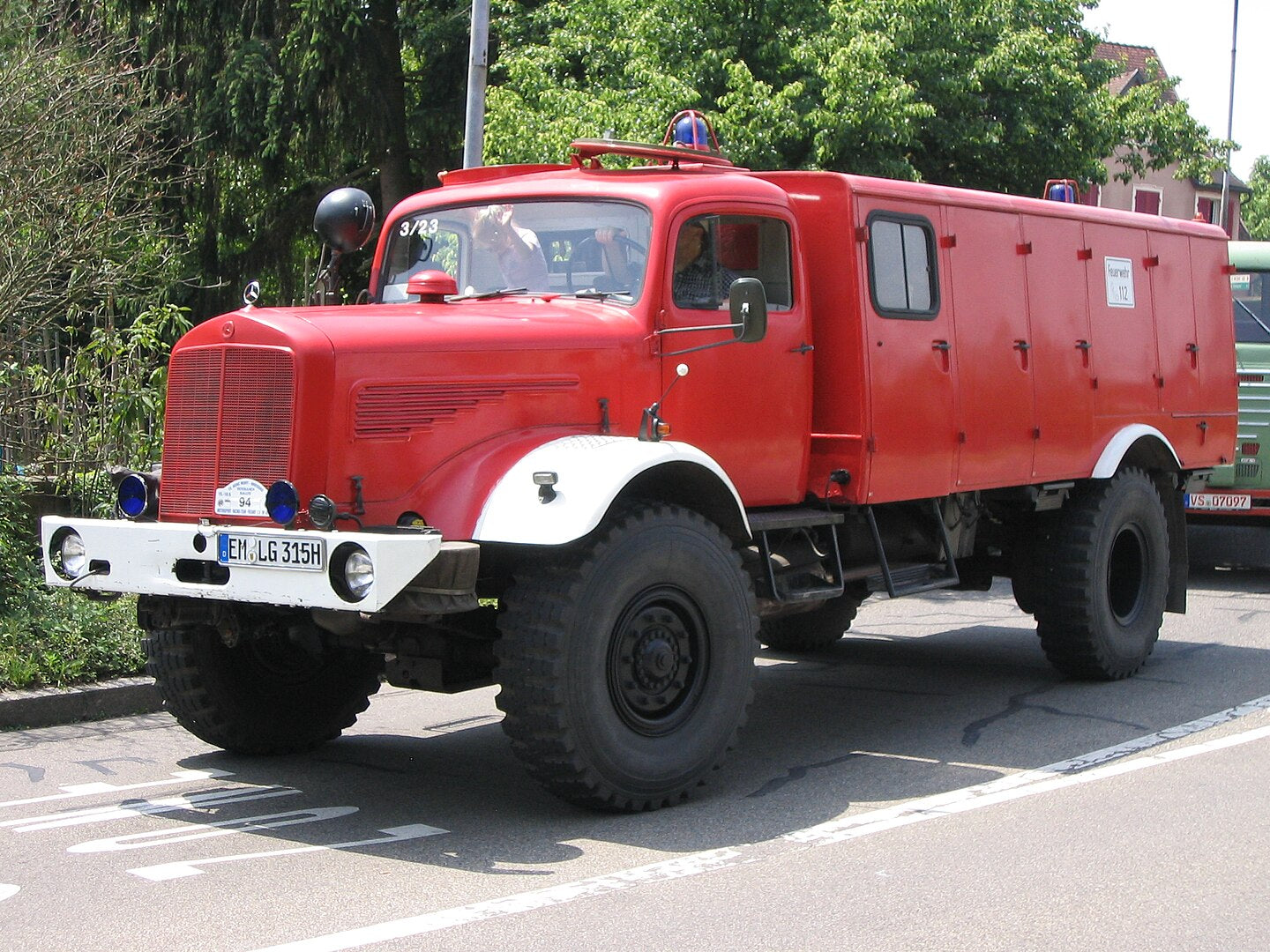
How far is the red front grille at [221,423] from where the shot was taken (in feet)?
19.9

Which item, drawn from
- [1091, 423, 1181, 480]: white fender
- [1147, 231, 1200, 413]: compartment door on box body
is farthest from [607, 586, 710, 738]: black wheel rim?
[1147, 231, 1200, 413]: compartment door on box body

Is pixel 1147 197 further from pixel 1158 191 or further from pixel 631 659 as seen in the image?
pixel 631 659

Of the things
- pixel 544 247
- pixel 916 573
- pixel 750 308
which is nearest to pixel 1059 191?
pixel 916 573

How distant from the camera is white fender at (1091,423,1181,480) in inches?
373

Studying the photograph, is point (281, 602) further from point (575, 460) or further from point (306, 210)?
point (306, 210)

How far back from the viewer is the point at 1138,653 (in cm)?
971

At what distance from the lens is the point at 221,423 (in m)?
6.27

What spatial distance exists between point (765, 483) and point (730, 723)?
1.34 meters

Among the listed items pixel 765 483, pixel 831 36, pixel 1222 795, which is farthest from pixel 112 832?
pixel 831 36

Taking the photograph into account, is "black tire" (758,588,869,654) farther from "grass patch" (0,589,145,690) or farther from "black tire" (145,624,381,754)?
"grass patch" (0,589,145,690)

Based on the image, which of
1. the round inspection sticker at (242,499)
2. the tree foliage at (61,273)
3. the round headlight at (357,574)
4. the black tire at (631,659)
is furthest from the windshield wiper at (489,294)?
the tree foliage at (61,273)

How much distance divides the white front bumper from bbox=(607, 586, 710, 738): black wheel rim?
1.03 metres

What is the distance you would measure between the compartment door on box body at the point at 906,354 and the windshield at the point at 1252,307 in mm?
7685

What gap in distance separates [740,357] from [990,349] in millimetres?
1952
